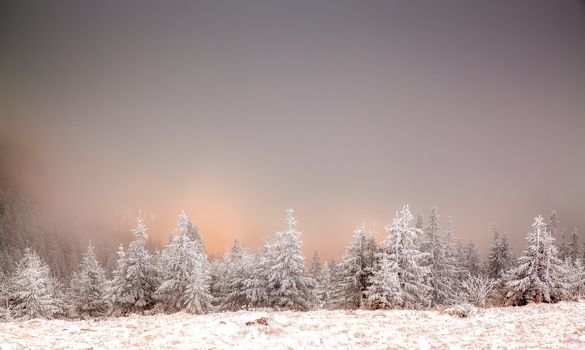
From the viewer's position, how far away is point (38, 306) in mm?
41969

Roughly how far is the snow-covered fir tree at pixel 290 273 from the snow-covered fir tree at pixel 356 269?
366 cm

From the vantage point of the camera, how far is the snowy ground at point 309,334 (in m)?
13.4

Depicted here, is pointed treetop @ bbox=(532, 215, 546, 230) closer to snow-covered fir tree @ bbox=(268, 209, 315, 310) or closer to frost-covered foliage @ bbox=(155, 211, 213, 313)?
snow-covered fir tree @ bbox=(268, 209, 315, 310)

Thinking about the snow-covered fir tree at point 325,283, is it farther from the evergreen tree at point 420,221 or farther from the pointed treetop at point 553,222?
the pointed treetop at point 553,222

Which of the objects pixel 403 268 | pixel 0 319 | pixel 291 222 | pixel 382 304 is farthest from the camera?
Answer: pixel 0 319

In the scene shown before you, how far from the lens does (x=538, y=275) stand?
90.7 ft

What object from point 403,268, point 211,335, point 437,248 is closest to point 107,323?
point 211,335

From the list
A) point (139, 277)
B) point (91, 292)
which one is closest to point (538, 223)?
point (139, 277)

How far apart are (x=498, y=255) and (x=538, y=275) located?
41497mm

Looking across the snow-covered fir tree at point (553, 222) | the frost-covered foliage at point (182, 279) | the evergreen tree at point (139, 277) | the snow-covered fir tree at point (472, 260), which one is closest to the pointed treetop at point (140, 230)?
the evergreen tree at point (139, 277)

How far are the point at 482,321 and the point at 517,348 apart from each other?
459cm

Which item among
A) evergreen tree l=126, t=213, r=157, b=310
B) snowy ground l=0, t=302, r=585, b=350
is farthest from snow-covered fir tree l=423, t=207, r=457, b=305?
evergreen tree l=126, t=213, r=157, b=310

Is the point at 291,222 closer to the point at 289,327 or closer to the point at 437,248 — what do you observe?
the point at 289,327

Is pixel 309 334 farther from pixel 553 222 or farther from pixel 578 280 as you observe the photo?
pixel 553 222
